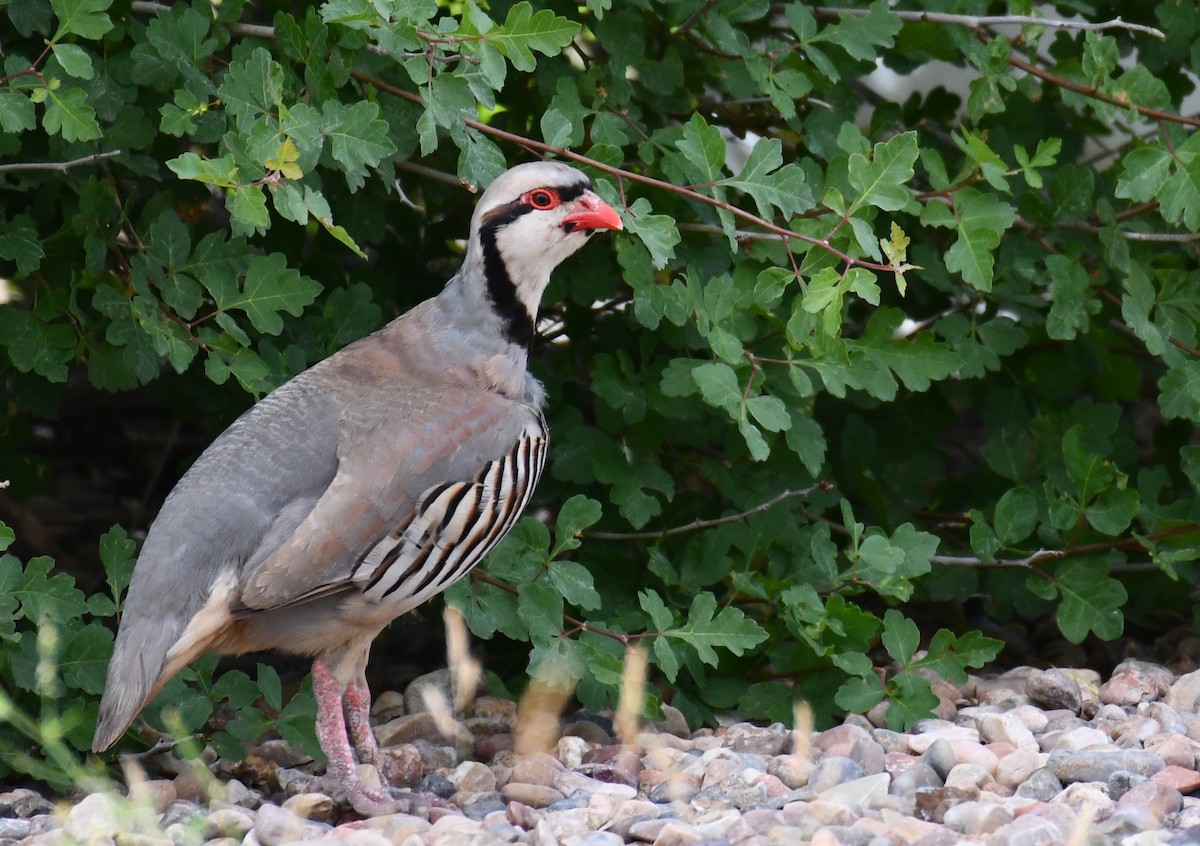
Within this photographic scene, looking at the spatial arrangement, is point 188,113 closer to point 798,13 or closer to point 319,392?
point 319,392

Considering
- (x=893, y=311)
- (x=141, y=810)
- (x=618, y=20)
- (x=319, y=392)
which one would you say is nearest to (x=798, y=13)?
(x=618, y=20)

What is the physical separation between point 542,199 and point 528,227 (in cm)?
9

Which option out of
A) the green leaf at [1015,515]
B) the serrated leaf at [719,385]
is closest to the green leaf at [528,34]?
the serrated leaf at [719,385]

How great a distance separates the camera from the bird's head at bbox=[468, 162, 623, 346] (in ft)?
14.0

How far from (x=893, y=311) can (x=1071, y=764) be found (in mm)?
1381

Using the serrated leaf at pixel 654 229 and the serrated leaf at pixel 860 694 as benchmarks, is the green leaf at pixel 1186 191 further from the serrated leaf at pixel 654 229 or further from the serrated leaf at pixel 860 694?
the serrated leaf at pixel 860 694

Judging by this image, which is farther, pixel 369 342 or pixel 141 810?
pixel 369 342

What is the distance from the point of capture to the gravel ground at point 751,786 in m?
3.43

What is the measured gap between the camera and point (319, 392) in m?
4.24

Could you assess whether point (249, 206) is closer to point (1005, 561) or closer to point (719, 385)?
point (719, 385)

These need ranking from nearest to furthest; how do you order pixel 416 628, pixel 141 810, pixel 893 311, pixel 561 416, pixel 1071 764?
pixel 141 810
pixel 1071 764
pixel 893 311
pixel 561 416
pixel 416 628

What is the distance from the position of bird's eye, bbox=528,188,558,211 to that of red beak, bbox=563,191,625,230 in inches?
2.3

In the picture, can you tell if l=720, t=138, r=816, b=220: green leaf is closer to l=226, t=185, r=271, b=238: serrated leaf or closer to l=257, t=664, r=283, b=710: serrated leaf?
l=226, t=185, r=271, b=238: serrated leaf

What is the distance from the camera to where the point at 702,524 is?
480 centimetres
